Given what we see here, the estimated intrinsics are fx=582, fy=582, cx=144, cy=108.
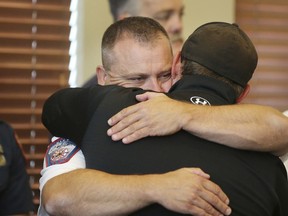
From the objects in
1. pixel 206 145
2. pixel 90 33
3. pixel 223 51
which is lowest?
pixel 90 33

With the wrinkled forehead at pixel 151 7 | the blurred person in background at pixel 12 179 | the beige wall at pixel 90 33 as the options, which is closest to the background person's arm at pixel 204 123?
the blurred person in background at pixel 12 179

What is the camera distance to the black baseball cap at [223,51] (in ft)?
4.21

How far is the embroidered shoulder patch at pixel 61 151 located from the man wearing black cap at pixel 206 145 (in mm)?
59

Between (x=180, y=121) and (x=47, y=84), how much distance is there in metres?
1.66

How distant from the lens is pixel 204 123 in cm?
123

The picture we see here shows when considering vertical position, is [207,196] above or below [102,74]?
below

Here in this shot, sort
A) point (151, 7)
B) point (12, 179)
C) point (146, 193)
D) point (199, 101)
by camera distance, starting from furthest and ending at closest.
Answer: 1. point (151, 7)
2. point (12, 179)
3. point (199, 101)
4. point (146, 193)

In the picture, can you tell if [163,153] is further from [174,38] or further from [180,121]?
[174,38]

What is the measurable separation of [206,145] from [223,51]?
22 cm

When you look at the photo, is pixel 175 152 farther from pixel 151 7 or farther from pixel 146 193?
pixel 151 7

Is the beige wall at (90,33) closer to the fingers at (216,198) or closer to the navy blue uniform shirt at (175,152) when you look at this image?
the navy blue uniform shirt at (175,152)

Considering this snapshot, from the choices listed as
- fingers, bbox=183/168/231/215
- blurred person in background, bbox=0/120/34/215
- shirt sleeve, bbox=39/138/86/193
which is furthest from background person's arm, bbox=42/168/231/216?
blurred person in background, bbox=0/120/34/215

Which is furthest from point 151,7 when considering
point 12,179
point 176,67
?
point 176,67

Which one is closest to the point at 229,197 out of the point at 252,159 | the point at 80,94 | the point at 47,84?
the point at 252,159
